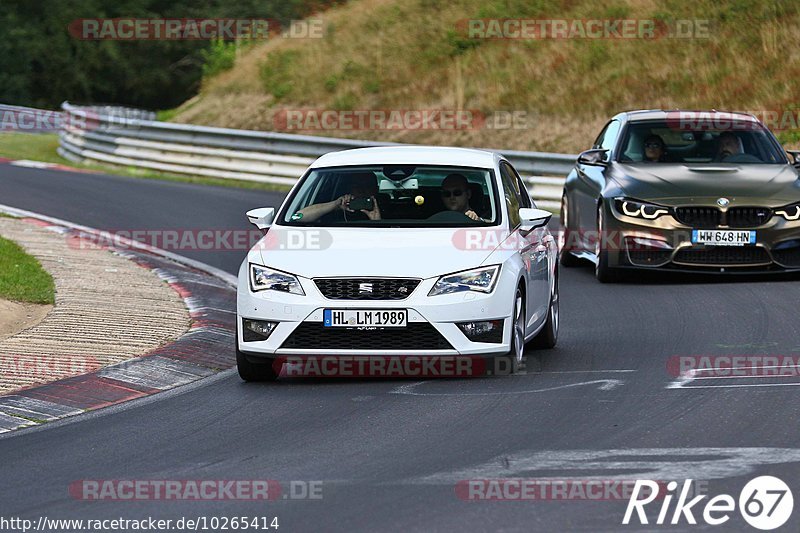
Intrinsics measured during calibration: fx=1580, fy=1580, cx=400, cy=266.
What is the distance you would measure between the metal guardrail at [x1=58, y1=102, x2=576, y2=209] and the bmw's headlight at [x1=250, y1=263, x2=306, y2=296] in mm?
13835

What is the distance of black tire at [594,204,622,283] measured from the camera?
15.5 metres

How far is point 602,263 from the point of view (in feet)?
51.1

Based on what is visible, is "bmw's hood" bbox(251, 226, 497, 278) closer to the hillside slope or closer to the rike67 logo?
the rike67 logo

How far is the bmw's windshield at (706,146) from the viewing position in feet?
52.3

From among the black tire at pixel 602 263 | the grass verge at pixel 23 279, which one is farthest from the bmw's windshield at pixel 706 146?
the grass verge at pixel 23 279

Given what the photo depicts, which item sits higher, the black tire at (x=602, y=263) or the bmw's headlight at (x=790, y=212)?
the bmw's headlight at (x=790, y=212)

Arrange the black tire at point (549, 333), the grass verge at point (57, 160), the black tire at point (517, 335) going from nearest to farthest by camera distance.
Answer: the black tire at point (517, 335) → the black tire at point (549, 333) → the grass verge at point (57, 160)

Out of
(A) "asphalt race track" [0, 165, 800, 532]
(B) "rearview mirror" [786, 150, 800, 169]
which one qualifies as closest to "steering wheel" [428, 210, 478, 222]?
(A) "asphalt race track" [0, 165, 800, 532]

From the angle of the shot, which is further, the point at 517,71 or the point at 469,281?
the point at 517,71

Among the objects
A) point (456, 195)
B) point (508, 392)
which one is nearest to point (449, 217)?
point (456, 195)

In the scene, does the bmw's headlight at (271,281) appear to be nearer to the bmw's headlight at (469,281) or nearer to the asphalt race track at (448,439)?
the asphalt race track at (448,439)

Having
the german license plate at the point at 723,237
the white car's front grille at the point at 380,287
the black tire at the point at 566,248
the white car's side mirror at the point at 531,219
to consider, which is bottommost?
the black tire at the point at 566,248

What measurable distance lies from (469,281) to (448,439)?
1.96 m

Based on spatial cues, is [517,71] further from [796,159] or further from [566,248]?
[796,159]
